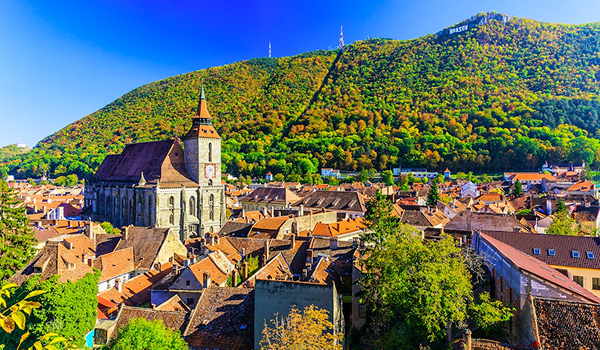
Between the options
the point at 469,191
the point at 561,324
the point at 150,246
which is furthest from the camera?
the point at 469,191

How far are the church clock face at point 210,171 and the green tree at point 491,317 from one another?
47507 millimetres

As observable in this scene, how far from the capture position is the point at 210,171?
60.8 meters

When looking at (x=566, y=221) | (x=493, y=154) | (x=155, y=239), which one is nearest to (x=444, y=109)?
(x=493, y=154)

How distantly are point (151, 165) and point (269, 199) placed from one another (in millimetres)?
24916

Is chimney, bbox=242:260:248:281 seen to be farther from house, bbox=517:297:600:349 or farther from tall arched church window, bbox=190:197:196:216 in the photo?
tall arched church window, bbox=190:197:196:216

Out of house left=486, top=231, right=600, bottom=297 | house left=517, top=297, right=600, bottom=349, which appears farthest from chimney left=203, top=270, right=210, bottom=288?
house left=486, top=231, right=600, bottom=297

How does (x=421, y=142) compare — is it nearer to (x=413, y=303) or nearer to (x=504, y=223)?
(x=504, y=223)

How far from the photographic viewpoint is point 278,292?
18.9 m

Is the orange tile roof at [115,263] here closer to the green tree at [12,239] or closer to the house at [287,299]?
the green tree at [12,239]

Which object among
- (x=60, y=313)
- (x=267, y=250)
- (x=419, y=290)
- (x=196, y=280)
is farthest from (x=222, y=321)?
(x=267, y=250)

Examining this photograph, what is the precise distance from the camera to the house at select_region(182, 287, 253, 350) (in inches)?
754

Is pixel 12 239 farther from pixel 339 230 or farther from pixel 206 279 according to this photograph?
pixel 339 230

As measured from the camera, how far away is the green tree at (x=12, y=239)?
90.2 feet

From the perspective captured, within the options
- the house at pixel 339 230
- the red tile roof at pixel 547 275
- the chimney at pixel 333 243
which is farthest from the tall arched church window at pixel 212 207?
the red tile roof at pixel 547 275
